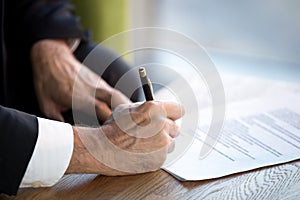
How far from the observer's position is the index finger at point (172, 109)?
0.88 metres

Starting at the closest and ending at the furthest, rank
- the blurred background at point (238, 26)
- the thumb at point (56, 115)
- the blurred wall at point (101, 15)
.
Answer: the thumb at point (56, 115)
the blurred wall at point (101, 15)
the blurred background at point (238, 26)

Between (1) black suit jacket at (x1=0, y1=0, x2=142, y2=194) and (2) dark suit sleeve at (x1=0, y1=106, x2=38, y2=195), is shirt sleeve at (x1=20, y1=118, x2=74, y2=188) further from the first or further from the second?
(1) black suit jacket at (x1=0, y1=0, x2=142, y2=194)

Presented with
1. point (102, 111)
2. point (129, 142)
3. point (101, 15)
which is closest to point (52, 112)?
point (102, 111)

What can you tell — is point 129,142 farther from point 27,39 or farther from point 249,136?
point 27,39

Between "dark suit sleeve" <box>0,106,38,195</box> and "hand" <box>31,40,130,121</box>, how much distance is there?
1.13ft

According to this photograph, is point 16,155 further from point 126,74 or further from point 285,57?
point 285,57

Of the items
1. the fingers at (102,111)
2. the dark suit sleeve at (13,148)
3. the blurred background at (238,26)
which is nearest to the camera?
the dark suit sleeve at (13,148)

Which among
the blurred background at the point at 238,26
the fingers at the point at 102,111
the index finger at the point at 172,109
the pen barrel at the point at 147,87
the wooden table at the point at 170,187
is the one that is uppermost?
the pen barrel at the point at 147,87

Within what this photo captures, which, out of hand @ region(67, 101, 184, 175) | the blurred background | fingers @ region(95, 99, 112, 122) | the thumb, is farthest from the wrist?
the blurred background

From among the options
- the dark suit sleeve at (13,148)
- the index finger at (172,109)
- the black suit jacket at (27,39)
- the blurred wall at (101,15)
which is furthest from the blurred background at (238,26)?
the dark suit sleeve at (13,148)

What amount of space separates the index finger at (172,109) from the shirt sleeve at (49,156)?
0.17 metres

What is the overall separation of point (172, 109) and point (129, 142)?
0.32ft

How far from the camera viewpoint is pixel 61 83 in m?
1.25

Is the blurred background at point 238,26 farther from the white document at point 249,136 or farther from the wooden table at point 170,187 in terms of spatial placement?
the wooden table at point 170,187
